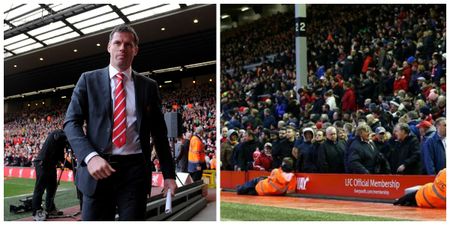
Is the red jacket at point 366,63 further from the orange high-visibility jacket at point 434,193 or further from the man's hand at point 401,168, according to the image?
the orange high-visibility jacket at point 434,193

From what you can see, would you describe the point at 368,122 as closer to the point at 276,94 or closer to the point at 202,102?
the point at 202,102

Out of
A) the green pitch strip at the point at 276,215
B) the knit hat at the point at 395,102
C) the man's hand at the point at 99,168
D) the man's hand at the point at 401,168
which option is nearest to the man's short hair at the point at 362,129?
the man's hand at the point at 401,168

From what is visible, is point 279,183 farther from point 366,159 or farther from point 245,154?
point 366,159

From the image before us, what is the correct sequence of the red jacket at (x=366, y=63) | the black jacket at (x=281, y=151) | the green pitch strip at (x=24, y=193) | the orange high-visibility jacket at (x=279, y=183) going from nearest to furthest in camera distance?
the green pitch strip at (x=24, y=193), the orange high-visibility jacket at (x=279, y=183), the black jacket at (x=281, y=151), the red jacket at (x=366, y=63)

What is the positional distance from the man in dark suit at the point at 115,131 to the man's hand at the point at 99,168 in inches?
0.6

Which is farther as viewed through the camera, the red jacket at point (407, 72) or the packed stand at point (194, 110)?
the red jacket at point (407, 72)

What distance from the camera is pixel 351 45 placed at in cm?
1063

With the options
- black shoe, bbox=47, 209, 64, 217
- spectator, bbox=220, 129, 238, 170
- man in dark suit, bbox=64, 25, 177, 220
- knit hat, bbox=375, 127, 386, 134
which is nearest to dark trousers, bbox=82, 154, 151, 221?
man in dark suit, bbox=64, 25, 177, 220

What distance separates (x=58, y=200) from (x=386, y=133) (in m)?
4.15

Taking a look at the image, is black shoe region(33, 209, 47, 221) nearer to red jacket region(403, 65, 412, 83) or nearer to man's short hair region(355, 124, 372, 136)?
man's short hair region(355, 124, 372, 136)

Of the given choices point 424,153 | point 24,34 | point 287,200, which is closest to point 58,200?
point 24,34

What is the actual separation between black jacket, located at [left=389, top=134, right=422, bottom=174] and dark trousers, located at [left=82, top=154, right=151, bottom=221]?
14.7 feet

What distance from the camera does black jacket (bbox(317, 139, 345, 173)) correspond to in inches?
256

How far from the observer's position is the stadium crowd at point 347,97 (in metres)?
6.13
